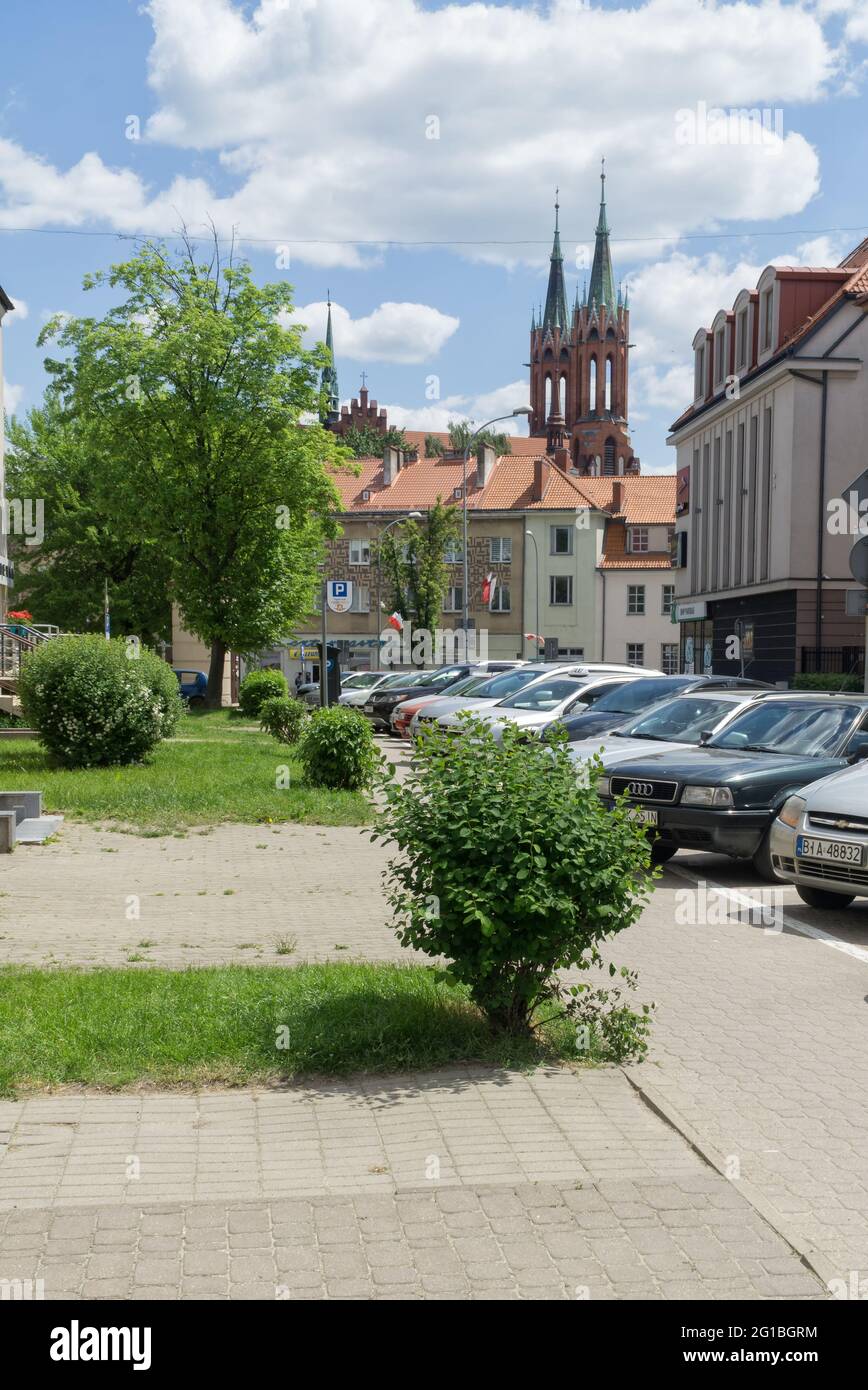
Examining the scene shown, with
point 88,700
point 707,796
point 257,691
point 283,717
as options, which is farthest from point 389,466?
point 707,796

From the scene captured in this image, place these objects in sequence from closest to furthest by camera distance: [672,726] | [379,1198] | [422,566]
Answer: [379,1198], [672,726], [422,566]

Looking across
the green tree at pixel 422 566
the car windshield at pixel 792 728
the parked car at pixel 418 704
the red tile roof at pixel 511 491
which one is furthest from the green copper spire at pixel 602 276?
the car windshield at pixel 792 728

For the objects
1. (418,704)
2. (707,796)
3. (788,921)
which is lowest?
(788,921)

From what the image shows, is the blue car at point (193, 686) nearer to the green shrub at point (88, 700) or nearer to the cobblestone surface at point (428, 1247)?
the green shrub at point (88, 700)

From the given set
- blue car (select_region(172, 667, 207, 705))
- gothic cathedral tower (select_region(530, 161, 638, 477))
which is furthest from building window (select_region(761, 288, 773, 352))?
gothic cathedral tower (select_region(530, 161, 638, 477))

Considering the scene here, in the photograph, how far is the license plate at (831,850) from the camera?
9.42 meters

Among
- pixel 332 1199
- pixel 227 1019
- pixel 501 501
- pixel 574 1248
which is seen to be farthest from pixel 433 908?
pixel 501 501

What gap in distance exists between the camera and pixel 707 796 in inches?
451

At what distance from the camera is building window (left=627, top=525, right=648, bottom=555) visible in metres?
75.3

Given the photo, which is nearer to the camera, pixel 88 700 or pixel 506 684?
pixel 88 700

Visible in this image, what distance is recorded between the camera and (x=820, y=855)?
382 inches

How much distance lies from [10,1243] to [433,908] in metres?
2.26

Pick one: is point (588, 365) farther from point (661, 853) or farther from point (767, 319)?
point (661, 853)

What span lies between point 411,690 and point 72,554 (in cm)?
3055
